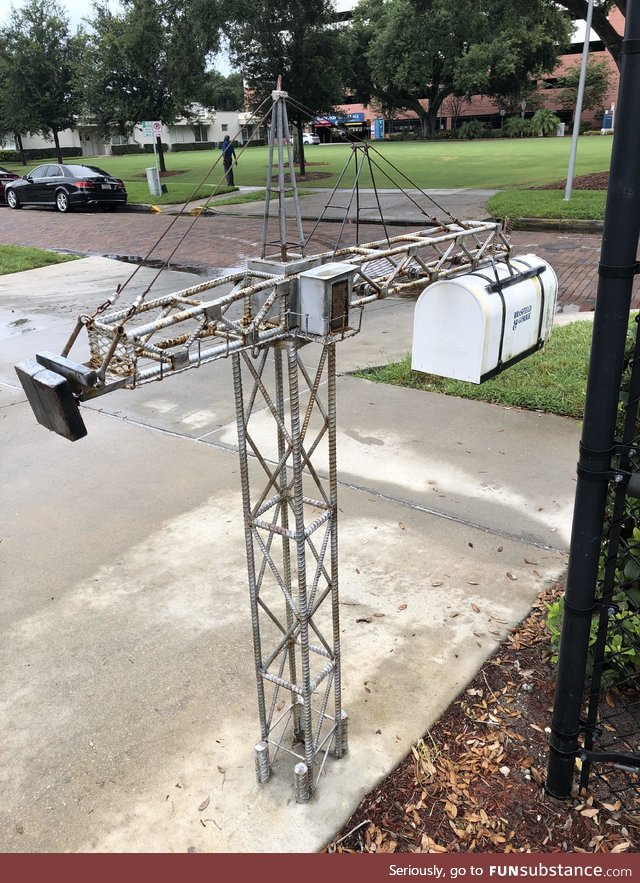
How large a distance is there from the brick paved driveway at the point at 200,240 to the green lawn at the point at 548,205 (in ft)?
2.88

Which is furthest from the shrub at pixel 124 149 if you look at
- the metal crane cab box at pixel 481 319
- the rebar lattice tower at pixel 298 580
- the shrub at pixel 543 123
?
the rebar lattice tower at pixel 298 580

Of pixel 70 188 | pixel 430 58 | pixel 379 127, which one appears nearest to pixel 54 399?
pixel 70 188

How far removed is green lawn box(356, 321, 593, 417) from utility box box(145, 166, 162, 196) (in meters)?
18.7

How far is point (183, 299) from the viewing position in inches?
109

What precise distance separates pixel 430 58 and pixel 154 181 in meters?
33.2

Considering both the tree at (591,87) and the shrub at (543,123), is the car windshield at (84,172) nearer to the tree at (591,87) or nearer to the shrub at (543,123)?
the shrub at (543,123)

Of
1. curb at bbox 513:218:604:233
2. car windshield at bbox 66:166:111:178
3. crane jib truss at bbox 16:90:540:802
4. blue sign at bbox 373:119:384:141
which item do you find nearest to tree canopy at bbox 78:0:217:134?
car windshield at bbox 66:166:111:178

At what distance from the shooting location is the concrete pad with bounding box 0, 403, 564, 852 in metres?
3.11

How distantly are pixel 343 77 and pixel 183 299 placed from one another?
2659cm

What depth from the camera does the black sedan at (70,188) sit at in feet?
72.7

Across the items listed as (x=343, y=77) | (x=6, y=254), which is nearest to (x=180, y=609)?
(x=6, y=254)

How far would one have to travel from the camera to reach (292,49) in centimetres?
2370
